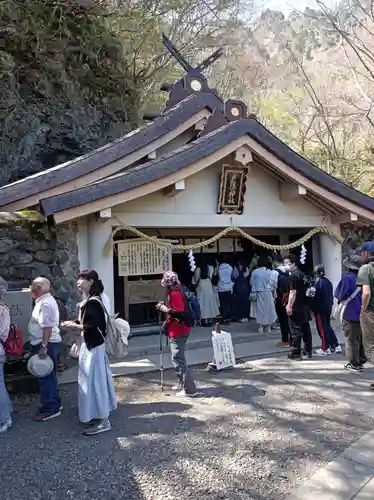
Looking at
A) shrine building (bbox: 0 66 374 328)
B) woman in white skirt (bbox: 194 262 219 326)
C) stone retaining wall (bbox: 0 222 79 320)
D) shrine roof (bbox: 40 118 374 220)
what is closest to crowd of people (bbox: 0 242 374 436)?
stone retaining wall (bbox: 0 222 79 320)

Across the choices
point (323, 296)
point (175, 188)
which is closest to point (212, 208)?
point (175, 188)

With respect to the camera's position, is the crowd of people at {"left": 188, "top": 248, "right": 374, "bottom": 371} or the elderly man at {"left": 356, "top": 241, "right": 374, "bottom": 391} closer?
the elderly man at {"left": 356, "top": 241, "right": 374, "bottom": 391}

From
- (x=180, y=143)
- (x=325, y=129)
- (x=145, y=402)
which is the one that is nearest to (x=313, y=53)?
(x=325, y=129)

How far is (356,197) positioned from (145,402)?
21.6 ft

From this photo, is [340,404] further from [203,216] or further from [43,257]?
[43,257]

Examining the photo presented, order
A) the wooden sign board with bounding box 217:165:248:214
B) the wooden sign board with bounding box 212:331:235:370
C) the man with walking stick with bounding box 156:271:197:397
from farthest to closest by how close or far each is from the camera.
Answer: the wooden sign board with bounding box 217:165:248:214 → the wooden sign board with bounding box 212:331:235:370 → the man with walking stick with bounding box 156:271:197:397

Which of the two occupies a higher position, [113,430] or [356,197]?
[356,197]

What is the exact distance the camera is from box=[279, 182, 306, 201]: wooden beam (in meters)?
9.16

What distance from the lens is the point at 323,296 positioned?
7555 millimetres

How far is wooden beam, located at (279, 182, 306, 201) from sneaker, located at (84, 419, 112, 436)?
6.33 meters

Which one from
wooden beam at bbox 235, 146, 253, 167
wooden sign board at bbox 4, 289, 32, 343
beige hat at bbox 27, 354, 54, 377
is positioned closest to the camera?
beige hat at bbox 27, 354, 54, 377

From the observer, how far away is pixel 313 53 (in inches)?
904

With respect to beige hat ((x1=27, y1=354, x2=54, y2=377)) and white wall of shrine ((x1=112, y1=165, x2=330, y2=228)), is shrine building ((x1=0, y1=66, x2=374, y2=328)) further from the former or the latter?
beige hat ((x1=27, y1=354, x2=54, y2=377))

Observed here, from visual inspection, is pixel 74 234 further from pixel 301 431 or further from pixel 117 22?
pixel 117 22
